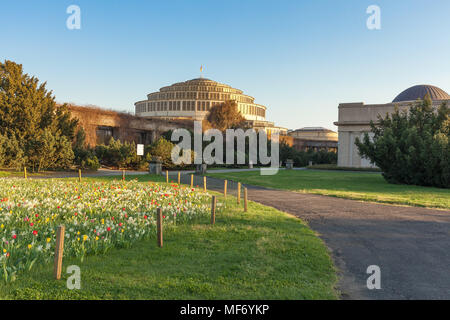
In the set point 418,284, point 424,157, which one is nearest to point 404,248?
point 418,284

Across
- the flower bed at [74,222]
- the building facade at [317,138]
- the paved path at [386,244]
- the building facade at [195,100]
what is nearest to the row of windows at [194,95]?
the building facade at [195,100]

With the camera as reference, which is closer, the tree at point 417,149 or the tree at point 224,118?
the tree at point 417,149

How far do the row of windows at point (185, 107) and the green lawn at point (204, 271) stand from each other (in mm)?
82115

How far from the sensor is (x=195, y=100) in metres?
93.9

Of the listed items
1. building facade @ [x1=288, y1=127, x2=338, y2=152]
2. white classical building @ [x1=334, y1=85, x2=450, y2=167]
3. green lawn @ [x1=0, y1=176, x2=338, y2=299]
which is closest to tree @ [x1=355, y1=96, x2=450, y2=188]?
green lawn @ [x1=0, y1=176, x2=338, y2=299]

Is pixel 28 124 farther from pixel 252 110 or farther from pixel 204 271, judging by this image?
pixel 252 110

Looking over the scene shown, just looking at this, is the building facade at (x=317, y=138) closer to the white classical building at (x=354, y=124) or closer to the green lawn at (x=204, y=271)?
the white classical building at (x=354, y=124)

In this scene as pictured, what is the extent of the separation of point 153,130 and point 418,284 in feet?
151

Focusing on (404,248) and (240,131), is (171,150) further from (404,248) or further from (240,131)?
(404,248)

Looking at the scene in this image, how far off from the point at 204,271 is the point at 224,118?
162ft

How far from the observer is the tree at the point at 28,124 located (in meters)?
27.3

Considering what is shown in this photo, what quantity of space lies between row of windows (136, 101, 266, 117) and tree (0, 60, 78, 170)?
199ft
